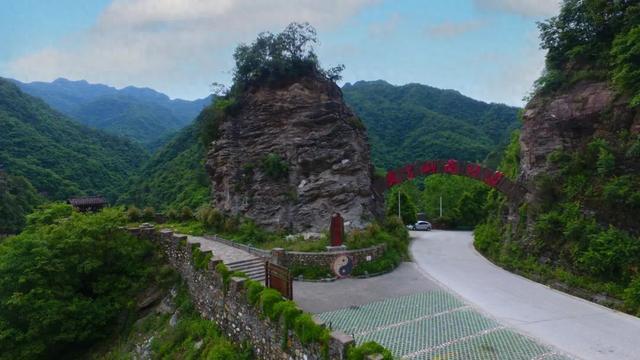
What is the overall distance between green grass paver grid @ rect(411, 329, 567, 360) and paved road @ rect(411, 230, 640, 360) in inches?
22.6

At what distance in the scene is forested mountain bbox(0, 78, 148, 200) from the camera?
147 ft

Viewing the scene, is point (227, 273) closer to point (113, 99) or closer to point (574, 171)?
point (574, 171)

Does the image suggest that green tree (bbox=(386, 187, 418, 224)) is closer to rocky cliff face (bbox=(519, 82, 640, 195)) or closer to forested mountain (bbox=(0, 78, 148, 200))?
rocky cliff face (bbox=(519, 82, 640, 195))

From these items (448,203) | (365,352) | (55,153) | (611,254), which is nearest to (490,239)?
(611,254)

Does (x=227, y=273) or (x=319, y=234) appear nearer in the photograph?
(x=227, y=273)

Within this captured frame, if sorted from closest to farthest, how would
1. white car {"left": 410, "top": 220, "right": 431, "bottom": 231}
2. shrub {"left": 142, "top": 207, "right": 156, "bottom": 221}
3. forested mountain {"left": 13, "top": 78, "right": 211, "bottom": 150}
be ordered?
shrub {"left": 142, "top": 207, "right": 156, "bottom": 221} < white car {"left": 410, "top": 220, "right": 431, "bottom": 231} < forested mountain {"left": 13, "top": 78, "right": 211, "bottom": 150}

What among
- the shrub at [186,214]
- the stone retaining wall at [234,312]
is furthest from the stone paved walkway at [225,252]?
the shrub at [186,214]

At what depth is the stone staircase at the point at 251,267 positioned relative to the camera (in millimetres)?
14414

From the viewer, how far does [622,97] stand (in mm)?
15617

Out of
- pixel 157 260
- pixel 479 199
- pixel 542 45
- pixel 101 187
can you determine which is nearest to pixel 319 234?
pixel 157 260

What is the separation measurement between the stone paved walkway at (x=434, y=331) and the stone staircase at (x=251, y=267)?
3.63 meters

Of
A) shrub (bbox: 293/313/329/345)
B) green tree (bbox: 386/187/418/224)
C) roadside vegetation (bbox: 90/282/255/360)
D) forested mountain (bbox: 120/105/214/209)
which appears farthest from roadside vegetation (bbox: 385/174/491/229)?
shrub (bbox: 293/313/329/345)

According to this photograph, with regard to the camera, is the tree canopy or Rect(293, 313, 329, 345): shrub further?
the tree canopy

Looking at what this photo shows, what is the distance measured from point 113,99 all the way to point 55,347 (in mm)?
129097
